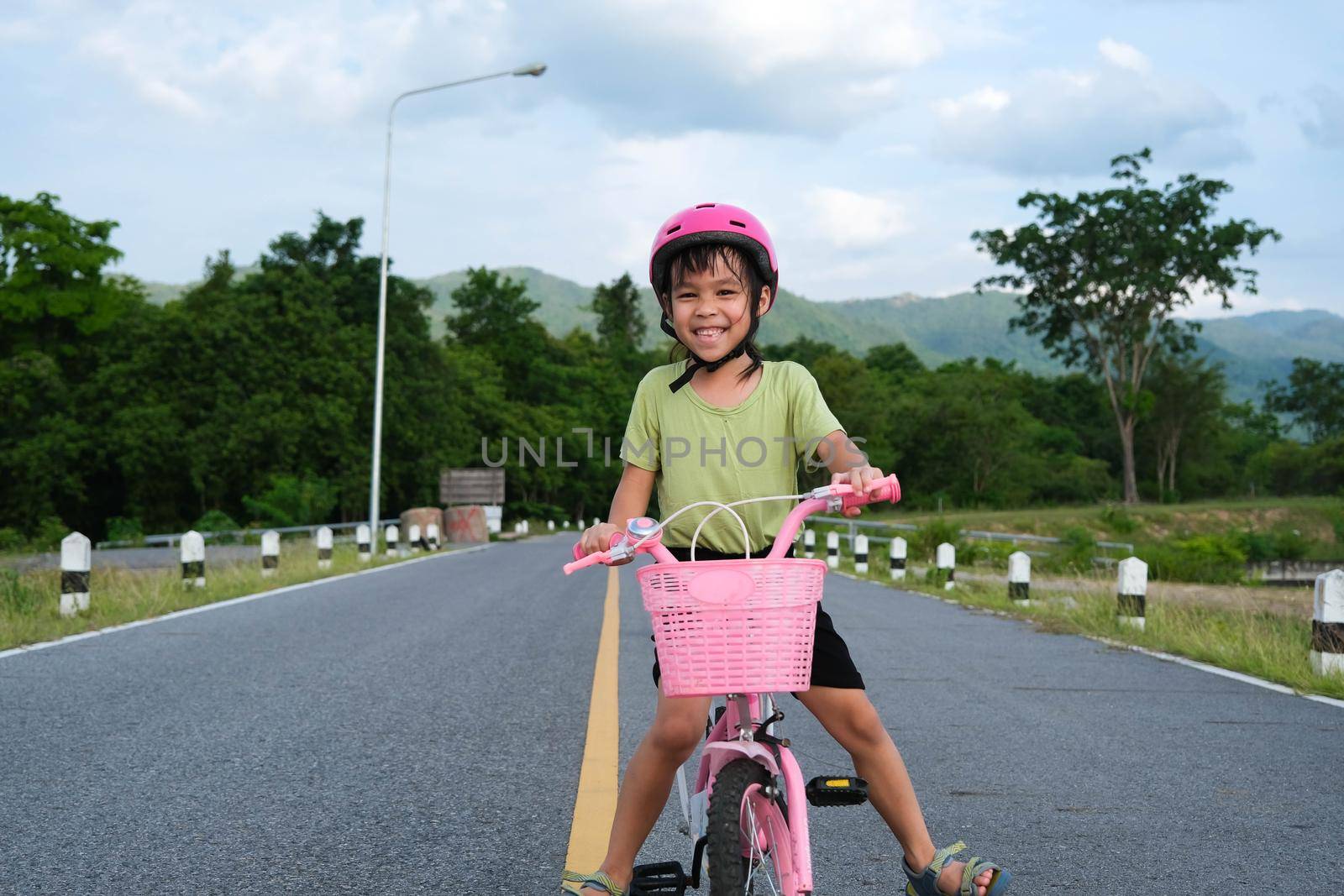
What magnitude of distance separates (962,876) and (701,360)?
1.43 m

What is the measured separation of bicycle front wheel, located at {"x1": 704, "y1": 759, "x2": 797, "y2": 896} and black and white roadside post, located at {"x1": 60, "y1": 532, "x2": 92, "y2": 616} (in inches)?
358

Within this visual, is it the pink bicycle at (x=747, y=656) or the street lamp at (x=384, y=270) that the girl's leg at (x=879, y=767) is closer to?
the pink bicycle at (x=747, y=656)

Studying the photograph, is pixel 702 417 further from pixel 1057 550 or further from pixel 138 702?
pixel 1057 550

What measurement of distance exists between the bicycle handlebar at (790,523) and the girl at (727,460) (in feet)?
0.35

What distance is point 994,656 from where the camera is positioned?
8.63 meters

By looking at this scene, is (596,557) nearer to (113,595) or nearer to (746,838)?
(746,838)

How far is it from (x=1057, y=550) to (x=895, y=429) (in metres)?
40.4

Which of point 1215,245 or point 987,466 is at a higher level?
point 1215,245

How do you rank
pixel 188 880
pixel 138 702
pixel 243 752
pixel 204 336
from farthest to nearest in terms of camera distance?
pixel 204 336, pixel 138 702, pixel 243 752, pixel 188 880

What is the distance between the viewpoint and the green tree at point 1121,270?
38125mm

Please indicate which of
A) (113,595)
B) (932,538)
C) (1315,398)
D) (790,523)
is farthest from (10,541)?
(1315,398)

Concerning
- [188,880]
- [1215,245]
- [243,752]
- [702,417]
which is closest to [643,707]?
[243,752]

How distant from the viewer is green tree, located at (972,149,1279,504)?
38.1m

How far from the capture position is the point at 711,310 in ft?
9.82
